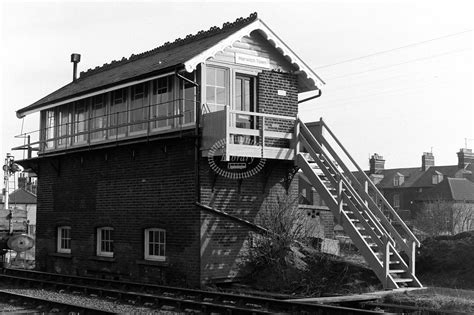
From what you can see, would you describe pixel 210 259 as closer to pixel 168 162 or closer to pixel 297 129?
pixel 168 162

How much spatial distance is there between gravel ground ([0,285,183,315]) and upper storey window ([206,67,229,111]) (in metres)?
5.42

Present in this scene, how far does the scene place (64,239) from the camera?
20375mm

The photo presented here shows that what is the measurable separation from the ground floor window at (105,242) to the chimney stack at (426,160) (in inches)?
2254

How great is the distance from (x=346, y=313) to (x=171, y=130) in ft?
23.7

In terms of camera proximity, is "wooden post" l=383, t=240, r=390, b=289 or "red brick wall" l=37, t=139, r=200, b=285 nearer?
"wooden post" l=383, t=240, r=390, b=289

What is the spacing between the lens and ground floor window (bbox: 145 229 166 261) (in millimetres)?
16047

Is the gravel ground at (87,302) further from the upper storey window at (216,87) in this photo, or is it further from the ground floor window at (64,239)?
the upper storey window at (216,87)

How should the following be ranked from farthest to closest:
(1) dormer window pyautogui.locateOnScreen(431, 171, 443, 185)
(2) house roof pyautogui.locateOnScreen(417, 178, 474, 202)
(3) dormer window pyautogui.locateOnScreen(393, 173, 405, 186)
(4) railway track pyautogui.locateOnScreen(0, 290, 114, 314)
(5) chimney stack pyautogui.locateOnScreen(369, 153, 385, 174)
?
(5) chimney stack pyautogui.locateOnScreen(369, 153, 385, 174)
(3) dormer window pyautogui.locateOnScreen(393, 173, 405, 186)
(1) dormer window pyautogui.locateOnScreen(431, 171, 443, 185)
(2) house roof pyautogui.locateOnScreen(417, 178, 474, 202)
(4) railway track pyautogui.locateOnScreen(0, 290, 114, 314)

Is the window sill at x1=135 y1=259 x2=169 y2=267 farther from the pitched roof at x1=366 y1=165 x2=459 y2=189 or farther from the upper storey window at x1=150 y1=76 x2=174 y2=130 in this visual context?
the pitched roof at x1=366 y1=165 x2=459 y2=189

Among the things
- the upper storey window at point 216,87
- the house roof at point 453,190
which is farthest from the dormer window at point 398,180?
the upper storey window at point 216,87

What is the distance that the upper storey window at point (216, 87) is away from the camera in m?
15.5

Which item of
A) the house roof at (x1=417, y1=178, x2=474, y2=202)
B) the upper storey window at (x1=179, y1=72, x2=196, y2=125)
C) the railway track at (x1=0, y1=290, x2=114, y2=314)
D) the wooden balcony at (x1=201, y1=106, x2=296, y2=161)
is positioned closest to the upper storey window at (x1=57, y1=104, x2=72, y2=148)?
the upper storey window at (x1=179, y1=72, x2=196, y2=125)

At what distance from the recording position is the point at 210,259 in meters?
14.8

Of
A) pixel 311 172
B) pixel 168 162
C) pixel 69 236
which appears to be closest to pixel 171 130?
pixel 168 162
